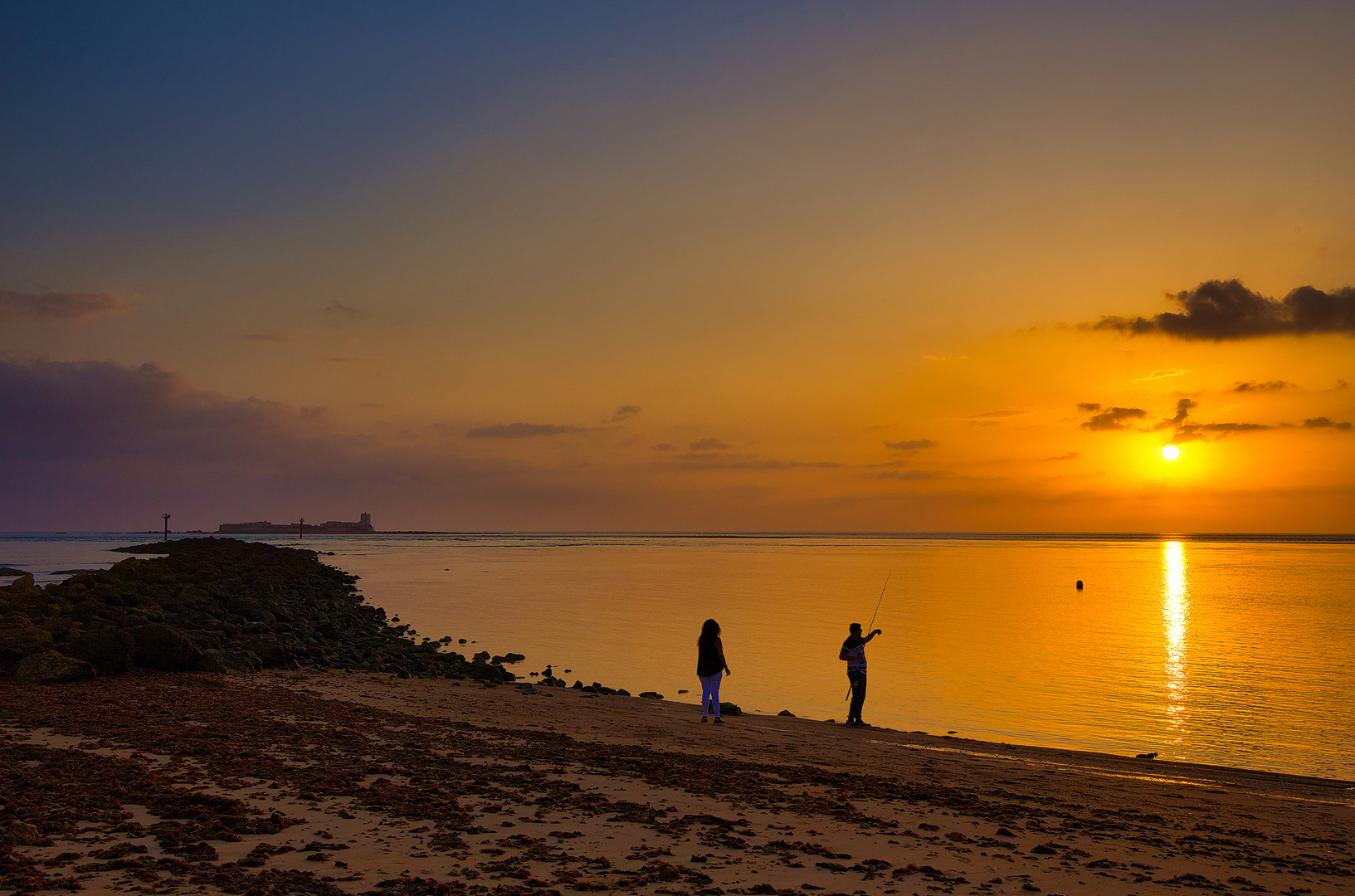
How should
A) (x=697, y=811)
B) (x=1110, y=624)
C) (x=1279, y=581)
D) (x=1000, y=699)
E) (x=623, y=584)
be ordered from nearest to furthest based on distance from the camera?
(x=697, y=811) < (x=1000, y=699) < (x=1110, y=624) < (x=623, y=584) < (x=1279, y=581)

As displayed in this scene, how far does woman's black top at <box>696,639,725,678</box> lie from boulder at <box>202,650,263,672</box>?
9456mm

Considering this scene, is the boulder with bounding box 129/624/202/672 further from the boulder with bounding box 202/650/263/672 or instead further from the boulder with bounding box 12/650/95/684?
the boulder with bounding box 12/650/95/684

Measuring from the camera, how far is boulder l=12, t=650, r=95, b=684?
14.1m

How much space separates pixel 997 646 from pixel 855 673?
11.8m

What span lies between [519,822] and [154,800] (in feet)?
10.9

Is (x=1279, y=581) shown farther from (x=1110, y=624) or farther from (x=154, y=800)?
(x=154, y=800)

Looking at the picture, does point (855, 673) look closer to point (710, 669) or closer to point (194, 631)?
point (710, 669)

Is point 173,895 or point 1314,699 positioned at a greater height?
point 173,895

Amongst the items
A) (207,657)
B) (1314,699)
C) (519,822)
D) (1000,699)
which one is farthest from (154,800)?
(1314,699)

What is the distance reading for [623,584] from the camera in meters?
49.3

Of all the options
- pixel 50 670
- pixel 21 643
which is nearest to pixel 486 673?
pixel 50 670

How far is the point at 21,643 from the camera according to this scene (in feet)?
49.3

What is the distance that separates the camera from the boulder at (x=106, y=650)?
15133 millimetres

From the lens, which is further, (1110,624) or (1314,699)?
(1110,624)
